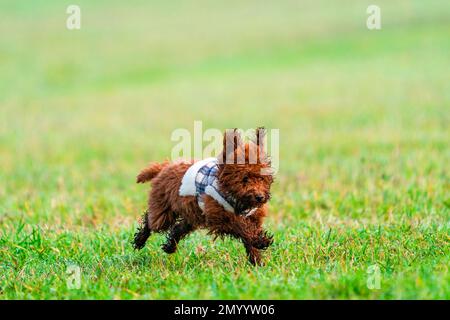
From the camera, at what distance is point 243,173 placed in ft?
19.4

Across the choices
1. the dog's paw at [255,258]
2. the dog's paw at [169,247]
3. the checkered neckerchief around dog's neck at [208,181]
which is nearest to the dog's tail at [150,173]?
the dog's paw at [169,247]

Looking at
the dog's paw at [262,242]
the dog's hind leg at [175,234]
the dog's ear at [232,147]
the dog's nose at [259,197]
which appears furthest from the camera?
the dog's hind leg at [175,234]

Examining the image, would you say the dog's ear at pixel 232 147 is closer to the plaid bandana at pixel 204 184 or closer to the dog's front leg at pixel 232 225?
the plaid bandana at pixel 204 184

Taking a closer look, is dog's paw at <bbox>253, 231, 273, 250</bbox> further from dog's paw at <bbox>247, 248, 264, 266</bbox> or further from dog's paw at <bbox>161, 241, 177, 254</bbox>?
dog's paw at <bbox>161, 241, 177, 254</bbox>

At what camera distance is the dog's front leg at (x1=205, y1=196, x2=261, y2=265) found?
608cm

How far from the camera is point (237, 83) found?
25.3m

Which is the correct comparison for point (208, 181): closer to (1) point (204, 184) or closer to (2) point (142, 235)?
(1) point (204, 184)

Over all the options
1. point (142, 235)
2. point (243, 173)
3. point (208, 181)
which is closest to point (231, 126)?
point (142, 235)

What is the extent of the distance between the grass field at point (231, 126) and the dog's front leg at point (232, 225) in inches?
8.4

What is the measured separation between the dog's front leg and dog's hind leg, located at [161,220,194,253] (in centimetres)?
57

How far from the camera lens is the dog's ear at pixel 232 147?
5941mm

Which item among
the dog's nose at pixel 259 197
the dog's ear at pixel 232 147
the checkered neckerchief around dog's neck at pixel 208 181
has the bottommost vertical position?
the dog's nose at pixel 259 197
